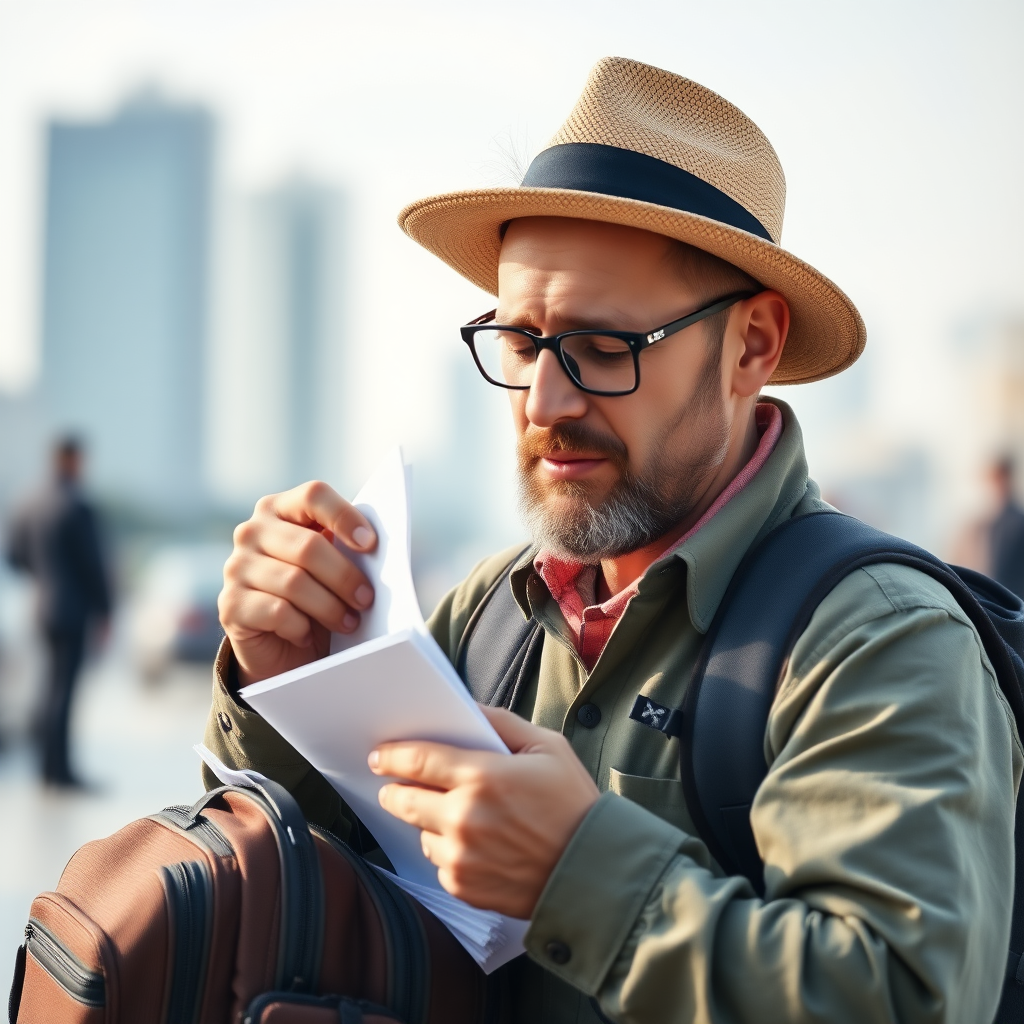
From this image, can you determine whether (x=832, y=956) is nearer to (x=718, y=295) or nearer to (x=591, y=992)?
(x=591, y=992)

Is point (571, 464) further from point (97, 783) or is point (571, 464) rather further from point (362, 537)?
point (97, 783)

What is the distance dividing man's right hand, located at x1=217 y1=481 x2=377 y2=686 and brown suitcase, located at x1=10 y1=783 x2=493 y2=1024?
254 millimetres

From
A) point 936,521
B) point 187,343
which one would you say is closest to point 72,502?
point 936,521

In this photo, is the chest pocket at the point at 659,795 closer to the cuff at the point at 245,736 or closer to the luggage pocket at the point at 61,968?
the cuff at the point at 245,736

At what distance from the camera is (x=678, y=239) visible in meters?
1.95

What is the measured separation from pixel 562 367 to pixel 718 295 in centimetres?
30

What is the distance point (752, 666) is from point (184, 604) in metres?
11.2

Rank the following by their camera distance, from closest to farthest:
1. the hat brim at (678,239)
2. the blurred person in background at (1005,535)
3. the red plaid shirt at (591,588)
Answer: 1. the hat brim at (678,239)
2. the red plaid shirt at (591,588)
3. the blurred person in background at (1005,535)

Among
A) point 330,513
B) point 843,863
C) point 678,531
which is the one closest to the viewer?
point 843,863

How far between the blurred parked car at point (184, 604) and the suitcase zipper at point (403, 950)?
1055 cm

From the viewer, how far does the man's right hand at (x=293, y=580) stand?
175 cm

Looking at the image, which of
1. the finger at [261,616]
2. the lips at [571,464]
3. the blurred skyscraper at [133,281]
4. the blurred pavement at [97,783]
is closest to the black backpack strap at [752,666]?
the lips at [571,464]

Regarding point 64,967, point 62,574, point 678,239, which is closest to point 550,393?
point 678,239

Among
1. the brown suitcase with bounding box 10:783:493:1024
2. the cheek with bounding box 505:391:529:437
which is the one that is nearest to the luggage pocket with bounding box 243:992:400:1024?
the brown suitcase with bounding box 10:783:493:1024
